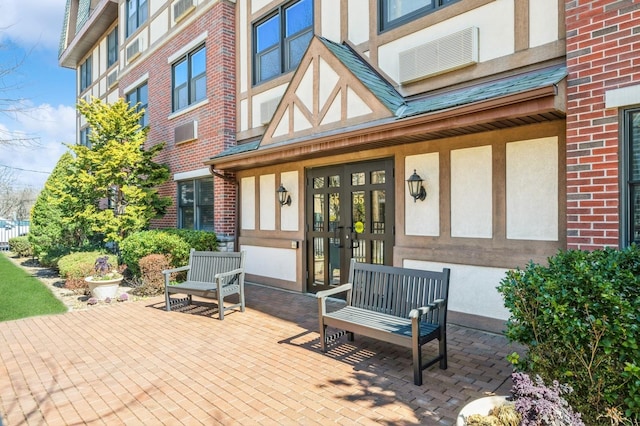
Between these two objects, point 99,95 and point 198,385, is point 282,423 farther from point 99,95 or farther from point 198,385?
point 99,95

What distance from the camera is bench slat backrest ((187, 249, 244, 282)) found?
22.8 feet

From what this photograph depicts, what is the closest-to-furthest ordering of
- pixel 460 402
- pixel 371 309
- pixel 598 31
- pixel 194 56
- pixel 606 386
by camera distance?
pixel 606 386, pixel 460 402, pixel 598 31, pixel 371 309, pixel 194 56

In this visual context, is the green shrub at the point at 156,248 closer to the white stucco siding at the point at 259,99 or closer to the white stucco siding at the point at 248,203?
the white stucco siding at the point at 248,203

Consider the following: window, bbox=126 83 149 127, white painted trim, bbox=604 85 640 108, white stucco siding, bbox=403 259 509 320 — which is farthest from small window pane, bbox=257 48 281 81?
white painted trim, bbox=604 85 640 108

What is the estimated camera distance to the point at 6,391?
3.89m

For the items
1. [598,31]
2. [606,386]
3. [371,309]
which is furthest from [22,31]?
[606,386]

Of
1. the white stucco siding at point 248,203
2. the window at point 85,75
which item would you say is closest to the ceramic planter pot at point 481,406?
the white stucco siding at point 248,203

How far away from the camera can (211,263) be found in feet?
23.8

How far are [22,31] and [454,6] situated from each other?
23.4ft

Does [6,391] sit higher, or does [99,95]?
Result: [99,95]

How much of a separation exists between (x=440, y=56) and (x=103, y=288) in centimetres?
745

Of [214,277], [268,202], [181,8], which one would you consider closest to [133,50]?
[181,8]

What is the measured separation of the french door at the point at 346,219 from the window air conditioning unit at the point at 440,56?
1.44 m

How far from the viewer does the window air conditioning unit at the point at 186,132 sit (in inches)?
418
